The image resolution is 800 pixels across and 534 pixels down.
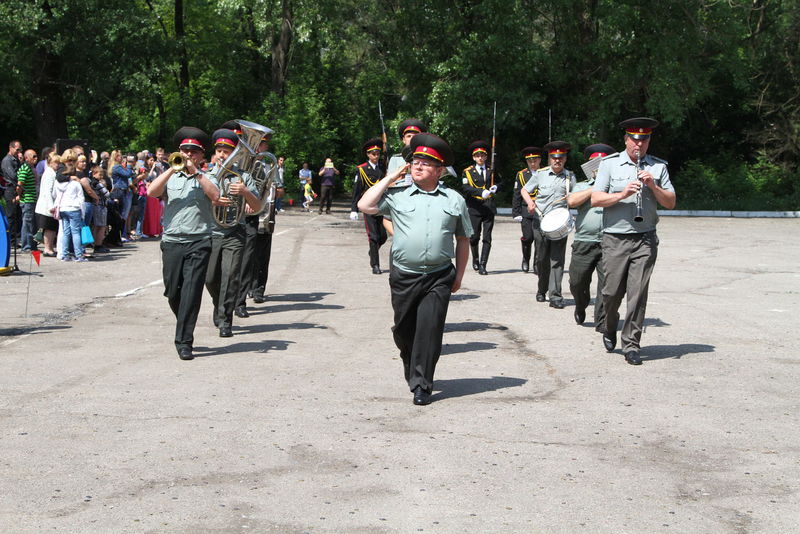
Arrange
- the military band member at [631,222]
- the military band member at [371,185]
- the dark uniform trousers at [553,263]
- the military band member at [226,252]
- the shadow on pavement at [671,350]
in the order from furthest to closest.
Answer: the military band member at [371,185] < the dark uniform trousers at [553,263] < the military band member at [226,252] < the shadow on pavement at [671,350] < the military band member at [631,222]

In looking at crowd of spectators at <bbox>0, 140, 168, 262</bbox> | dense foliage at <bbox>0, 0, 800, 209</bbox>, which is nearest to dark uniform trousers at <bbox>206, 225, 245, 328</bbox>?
crowd of spectators at <bbox>0, 140, 168, 262</bbox>

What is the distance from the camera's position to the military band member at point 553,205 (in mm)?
12781

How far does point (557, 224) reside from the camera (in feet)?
39.5

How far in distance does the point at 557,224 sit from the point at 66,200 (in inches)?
362

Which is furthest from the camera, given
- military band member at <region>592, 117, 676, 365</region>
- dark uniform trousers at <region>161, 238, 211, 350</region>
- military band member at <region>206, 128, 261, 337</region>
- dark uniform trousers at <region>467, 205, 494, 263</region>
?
dark uniform trousers at <region>467, 205, 494, 263</region>

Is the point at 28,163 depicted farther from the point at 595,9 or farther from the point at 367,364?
the point at 595,9

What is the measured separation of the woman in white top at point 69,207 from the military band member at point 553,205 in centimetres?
792

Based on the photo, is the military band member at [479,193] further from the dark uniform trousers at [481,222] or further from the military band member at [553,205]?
the military band member at [553,205]

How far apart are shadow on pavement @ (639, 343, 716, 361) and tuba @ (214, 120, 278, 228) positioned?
3869 millimetres

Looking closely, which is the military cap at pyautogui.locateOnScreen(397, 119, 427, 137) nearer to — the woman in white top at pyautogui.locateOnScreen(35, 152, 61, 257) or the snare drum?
the snare drum

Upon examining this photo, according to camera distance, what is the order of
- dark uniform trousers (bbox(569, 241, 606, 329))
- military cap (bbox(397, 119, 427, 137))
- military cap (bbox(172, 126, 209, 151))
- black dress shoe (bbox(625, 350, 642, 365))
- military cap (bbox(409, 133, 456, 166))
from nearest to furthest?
military cap (bbox(409, 133, 456, 166)) < black dress shoe (bbox(625, 350, 642, 365)) < military cap (bbox(172, 126, 209, 151)) < military cap (bbox(397, 119, 427, 137)) < dark uniform trousers (bbox(569, 241, 606, 329))

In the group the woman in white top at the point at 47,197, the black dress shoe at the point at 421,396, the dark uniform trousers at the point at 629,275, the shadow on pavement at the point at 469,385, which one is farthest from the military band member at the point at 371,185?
the black dress shoe at the point at 421,396

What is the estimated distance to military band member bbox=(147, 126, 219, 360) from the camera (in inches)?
369

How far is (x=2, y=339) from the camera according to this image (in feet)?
34.3
